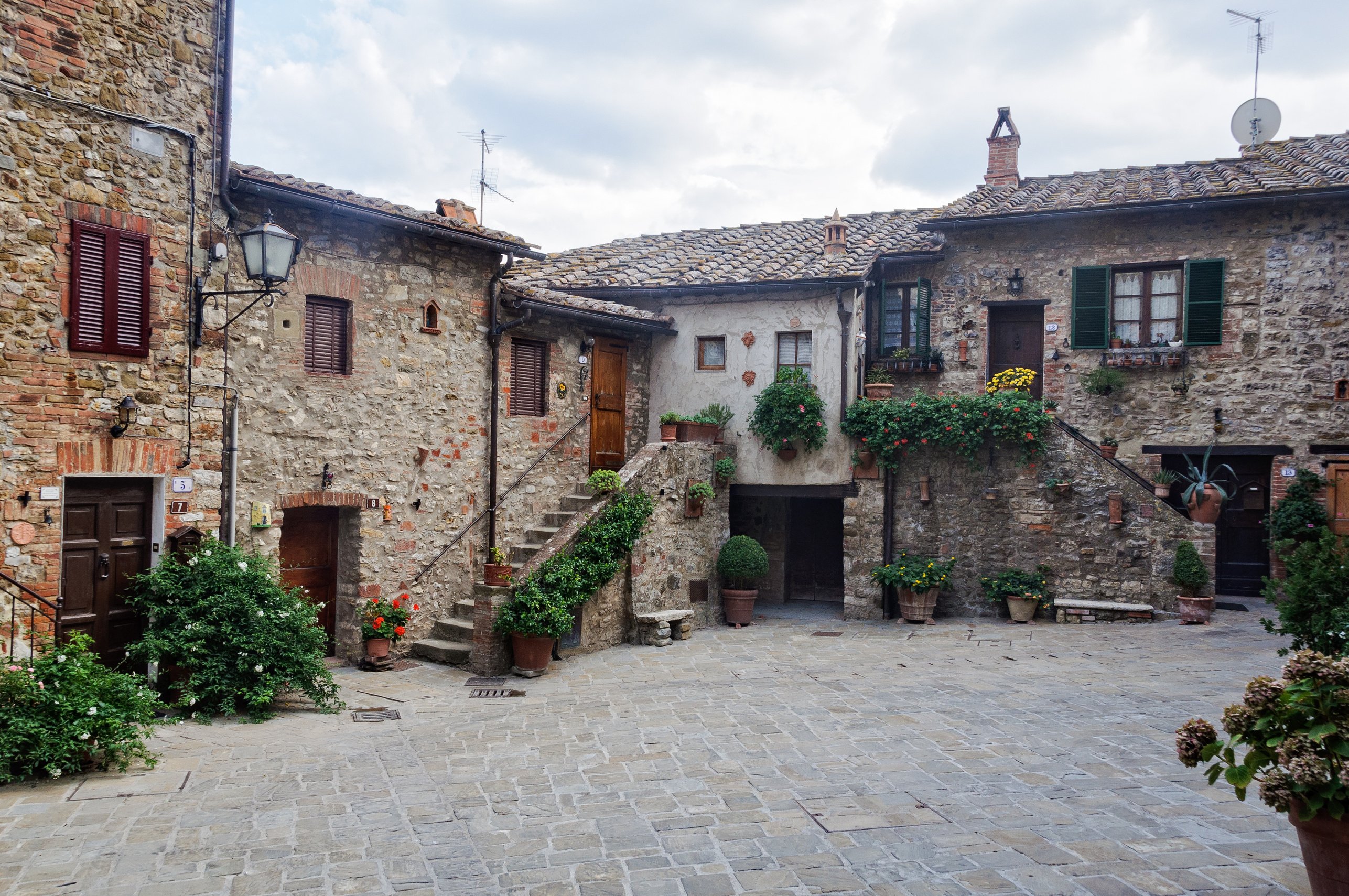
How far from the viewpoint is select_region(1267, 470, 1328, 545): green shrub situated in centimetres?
1298

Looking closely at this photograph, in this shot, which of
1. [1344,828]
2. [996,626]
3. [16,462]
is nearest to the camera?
[1344,828]

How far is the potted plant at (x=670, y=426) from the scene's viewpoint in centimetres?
1377

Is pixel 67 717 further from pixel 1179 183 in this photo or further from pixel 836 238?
pixel 1179 183

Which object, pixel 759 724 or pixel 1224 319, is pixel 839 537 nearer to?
pixel 1224 319

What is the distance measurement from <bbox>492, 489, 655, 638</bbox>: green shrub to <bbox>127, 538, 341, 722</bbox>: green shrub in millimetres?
2285

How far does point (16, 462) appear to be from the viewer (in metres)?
7.28

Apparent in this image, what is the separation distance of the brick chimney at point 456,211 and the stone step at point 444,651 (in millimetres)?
5548

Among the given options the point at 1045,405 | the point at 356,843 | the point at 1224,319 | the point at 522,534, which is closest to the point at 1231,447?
the point at 1224,319

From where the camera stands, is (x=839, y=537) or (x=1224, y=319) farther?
(x=839, y=537)

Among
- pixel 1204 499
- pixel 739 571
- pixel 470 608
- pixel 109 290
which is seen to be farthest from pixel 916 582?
pixel 109 290

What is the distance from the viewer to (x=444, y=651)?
1063 cm

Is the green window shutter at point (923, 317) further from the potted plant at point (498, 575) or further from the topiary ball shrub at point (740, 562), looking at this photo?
the potted plant at point (498, 575)

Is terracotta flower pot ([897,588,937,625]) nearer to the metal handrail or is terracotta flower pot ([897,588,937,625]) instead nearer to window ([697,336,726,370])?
window ([697,336,726,370])

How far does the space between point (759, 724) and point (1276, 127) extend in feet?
50.3
